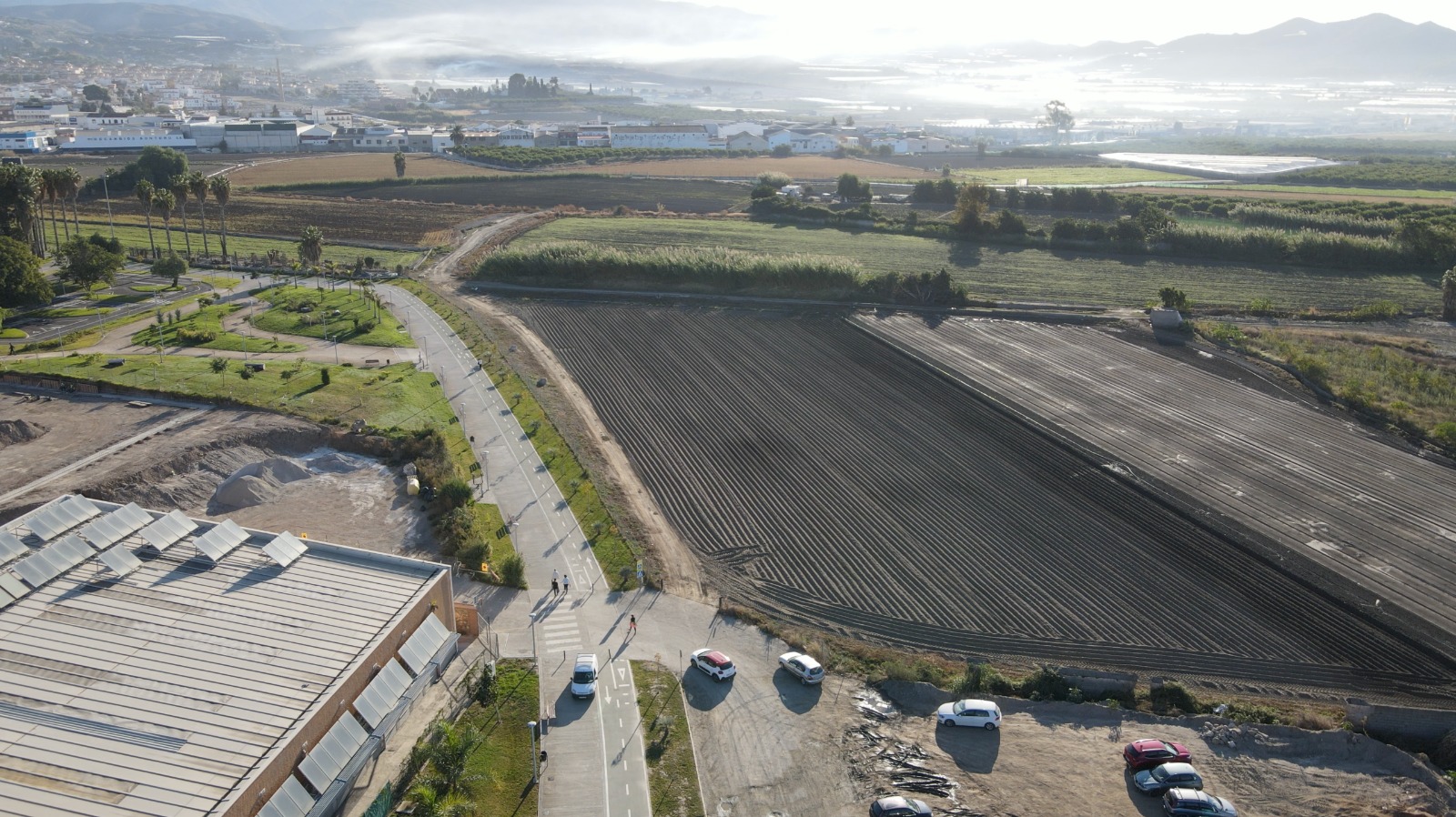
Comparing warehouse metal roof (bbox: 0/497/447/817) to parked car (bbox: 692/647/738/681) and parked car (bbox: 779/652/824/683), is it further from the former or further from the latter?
parked car (bbox: 779/652/824/683)

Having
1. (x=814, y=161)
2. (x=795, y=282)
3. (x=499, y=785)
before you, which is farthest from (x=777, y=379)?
(x=814, y=161)

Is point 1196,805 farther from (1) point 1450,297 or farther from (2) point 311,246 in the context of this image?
(2) point 311,246

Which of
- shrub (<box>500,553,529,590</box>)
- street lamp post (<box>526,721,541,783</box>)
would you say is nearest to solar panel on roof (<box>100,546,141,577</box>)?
shrub (<box>500,553,529,590</box>)

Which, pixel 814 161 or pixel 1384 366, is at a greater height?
pixel 814 161

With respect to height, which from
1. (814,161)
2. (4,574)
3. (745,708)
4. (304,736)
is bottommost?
(745,708)

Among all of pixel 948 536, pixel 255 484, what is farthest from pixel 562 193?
pixel 948 536

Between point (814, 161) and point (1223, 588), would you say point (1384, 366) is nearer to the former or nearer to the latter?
point (1223, 588)
